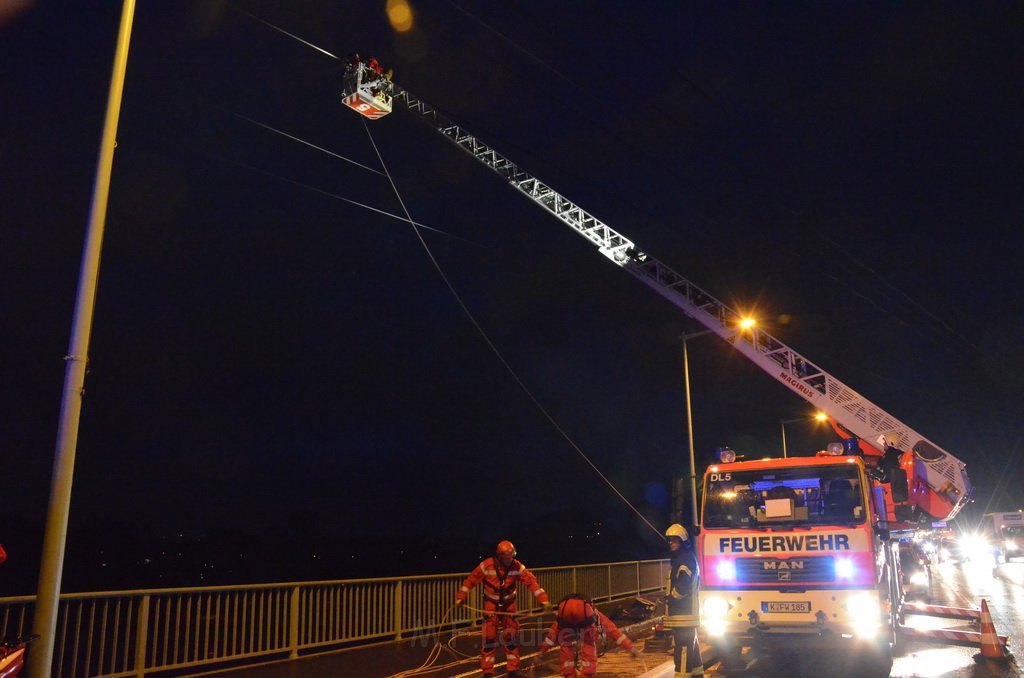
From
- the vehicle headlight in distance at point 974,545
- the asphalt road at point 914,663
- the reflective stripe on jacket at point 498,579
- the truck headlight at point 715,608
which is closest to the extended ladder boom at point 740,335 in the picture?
the asphalt road at point 914,663

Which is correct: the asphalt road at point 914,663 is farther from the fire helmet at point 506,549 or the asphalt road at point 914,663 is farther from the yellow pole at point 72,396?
the yellow pole at point 72,396

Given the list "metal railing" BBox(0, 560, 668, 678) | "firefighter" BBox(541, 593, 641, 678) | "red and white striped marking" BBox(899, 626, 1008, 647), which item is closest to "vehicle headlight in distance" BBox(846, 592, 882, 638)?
"red and white striped marking" BBox(899, 626, 1008, 647)

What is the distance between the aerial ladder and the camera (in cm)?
1431

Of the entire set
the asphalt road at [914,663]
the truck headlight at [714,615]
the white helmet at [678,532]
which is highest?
the white helmet at [678,532]

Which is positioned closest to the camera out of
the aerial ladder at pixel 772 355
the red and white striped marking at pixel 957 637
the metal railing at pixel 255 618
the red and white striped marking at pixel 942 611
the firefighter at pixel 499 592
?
the metal railing at pixel 255 618

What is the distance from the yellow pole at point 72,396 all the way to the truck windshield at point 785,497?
7962 millimetres

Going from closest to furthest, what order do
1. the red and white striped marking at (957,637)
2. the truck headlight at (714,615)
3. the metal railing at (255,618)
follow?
the metal railing at (255,618), the truck headlight at (714,615), the red and white striped marking at (957,637)

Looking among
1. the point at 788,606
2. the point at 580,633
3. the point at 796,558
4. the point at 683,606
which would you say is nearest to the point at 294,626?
the point at 580,633

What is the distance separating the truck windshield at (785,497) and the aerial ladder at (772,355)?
773 mm

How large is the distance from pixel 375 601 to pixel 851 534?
720 centimetres

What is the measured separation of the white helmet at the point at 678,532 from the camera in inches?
421

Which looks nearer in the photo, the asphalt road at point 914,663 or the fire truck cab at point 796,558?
the fire truck cab at point 796,558

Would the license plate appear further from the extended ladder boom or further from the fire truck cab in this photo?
the extended ladder boom

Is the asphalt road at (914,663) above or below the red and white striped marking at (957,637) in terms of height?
below
